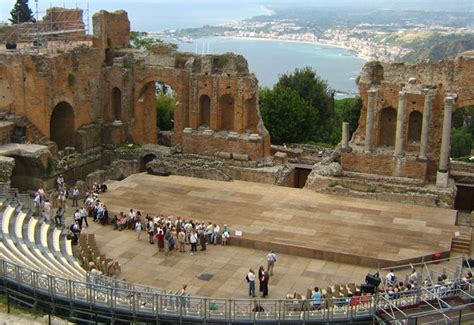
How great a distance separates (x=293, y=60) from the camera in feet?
494

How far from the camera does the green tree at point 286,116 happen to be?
48.8m

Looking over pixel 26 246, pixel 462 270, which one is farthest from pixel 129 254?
pixel 462 270

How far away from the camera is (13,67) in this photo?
37531 mm

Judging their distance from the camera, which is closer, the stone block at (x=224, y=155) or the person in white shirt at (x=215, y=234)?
the person in white shirt at (x=215, y=234)

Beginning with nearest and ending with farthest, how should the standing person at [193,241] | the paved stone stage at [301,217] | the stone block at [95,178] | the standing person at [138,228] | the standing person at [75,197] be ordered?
the paved stone stage at [301,217] → the standing person at [193,241] → the standing person at [138,228] → the standing person at [75,197] → the stone block at [95,178]

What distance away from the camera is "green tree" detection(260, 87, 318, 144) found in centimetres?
4875

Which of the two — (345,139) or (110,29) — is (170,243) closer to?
(345,139)

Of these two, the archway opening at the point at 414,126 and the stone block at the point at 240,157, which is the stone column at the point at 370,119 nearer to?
the archway opening at the point at 414,126

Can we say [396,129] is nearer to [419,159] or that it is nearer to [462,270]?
[419,159]

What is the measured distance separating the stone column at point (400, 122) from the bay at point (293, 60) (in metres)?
69.2

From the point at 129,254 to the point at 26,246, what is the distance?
4.42 m

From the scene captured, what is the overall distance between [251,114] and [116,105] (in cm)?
917

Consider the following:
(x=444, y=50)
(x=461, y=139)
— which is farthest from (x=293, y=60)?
(x=461, y=139)

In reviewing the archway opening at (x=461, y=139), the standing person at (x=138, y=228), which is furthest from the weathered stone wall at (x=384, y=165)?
the archway opening at (x=461, y=139)
